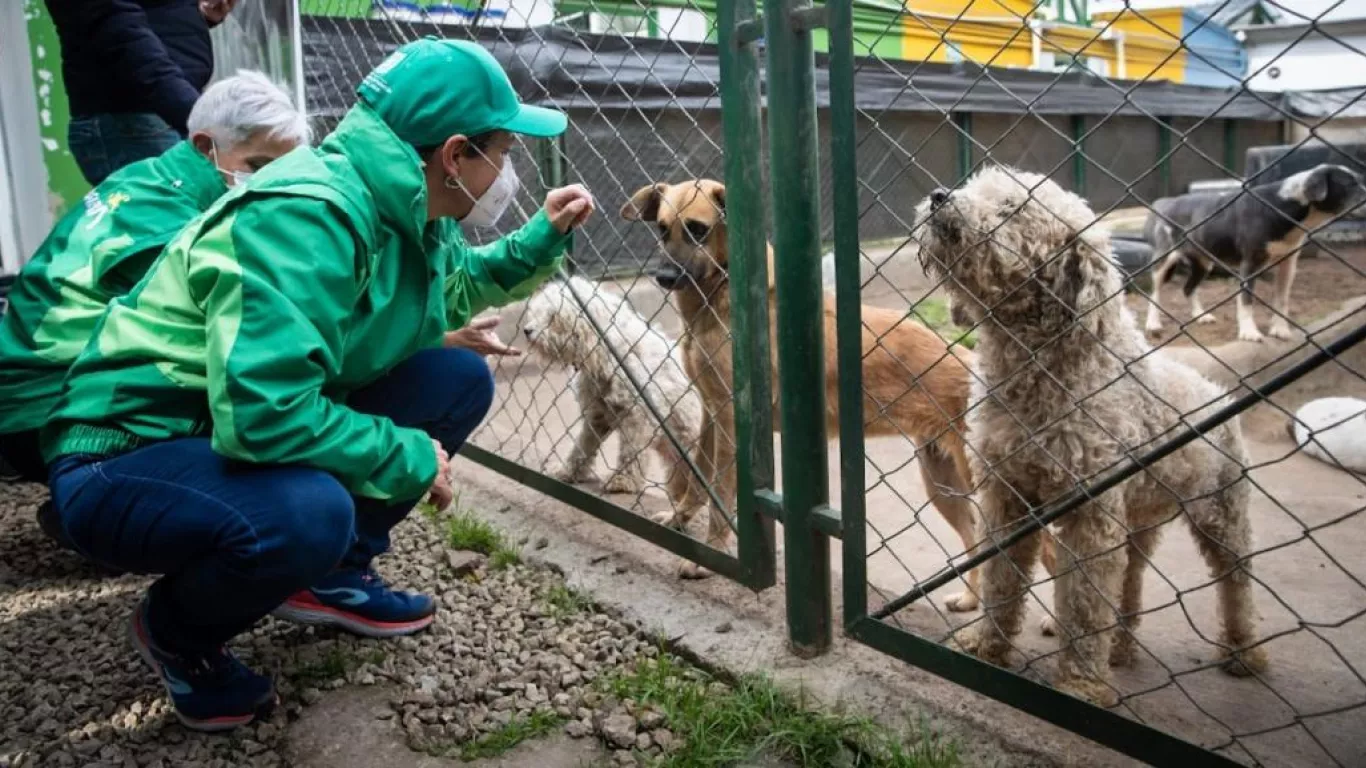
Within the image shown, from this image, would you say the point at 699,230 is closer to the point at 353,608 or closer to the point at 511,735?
the point at 353,608

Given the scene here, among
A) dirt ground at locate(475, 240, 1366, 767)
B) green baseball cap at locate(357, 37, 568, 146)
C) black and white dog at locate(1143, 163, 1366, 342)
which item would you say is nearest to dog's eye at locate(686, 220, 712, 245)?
dirt ground at locate(475, 240, 1366, 767)

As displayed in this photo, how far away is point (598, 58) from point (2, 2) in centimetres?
355

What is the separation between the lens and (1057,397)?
259cm

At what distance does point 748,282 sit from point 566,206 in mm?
507

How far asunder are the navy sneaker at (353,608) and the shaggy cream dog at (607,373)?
171 cm

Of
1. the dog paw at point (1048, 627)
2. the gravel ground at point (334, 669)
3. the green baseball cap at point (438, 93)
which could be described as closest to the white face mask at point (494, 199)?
the green baseball cap at point (438, 93)

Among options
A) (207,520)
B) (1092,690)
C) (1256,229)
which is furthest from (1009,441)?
(1256,229)

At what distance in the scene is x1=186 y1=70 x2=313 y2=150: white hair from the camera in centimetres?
312

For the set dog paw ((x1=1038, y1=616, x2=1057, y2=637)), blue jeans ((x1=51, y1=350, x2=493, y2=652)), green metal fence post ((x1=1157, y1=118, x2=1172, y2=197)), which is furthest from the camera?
green metal fence post ((x1=1157, y1=118, x2=1172, y2=197))

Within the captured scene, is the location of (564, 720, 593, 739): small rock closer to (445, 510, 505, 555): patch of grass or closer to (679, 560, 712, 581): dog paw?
(679, 560, 712, 581): dog paw

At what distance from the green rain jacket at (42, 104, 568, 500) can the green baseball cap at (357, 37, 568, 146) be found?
48 millimetres

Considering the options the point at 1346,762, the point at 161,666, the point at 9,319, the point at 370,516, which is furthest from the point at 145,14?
the point at 1346,762

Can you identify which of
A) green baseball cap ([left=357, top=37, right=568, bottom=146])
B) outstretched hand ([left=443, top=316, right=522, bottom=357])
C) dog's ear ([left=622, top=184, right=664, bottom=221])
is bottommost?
outstretched hand ([left=443, top=316, right=522, bottom=357])

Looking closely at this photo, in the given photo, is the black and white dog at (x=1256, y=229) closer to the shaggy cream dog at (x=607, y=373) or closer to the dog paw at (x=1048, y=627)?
the shaggy cream dog at (x=607, y=373)
